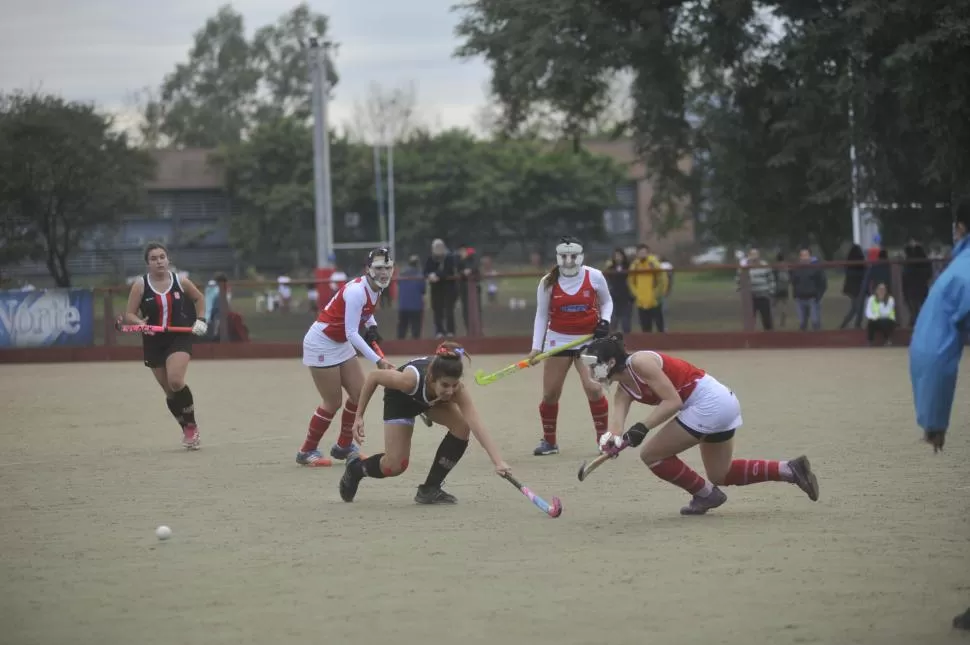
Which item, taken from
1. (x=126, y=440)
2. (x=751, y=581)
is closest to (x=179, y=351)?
(x=126, y=440)

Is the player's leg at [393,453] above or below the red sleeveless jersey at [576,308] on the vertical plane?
below

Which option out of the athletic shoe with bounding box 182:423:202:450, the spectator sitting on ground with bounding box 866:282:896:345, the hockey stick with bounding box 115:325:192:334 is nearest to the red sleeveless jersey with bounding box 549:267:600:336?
the hockey stick with bounding box 115:325:192:334

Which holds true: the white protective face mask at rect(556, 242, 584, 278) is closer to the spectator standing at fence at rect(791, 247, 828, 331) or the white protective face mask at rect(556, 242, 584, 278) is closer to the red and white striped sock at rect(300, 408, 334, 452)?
the red and white striped sock at rect(300, 408, 334, 452)

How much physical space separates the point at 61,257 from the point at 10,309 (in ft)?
36.8

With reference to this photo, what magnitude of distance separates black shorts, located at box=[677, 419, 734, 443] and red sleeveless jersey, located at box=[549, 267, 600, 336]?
3.91 meters

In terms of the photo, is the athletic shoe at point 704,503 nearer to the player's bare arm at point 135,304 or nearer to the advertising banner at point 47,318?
the player's bare arm at point 135,304

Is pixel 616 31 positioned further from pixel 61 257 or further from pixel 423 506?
pixel 423 506

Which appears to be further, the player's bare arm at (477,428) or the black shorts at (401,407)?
the black shorts at (401,407)

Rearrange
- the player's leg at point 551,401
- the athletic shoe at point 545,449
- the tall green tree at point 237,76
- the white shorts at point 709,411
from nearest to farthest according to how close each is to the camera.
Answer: the white shorts at point 709,411 < the athletic shoe at point 545,449 < the player's leg at point 551,401 < the tall green tree at point 237,76

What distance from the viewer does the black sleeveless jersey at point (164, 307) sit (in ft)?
43.1

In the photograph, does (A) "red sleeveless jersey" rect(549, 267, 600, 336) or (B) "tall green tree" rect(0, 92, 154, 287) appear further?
(B) "tall green tree" rect(0, 92, 154, 287)

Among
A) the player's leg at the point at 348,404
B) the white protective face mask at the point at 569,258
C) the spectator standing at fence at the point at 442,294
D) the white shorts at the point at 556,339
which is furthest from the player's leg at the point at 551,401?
the spectator standing at fence at the point at 442,294

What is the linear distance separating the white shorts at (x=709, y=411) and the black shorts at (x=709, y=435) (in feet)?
0.04

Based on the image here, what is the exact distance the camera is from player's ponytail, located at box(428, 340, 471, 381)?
878 cm
